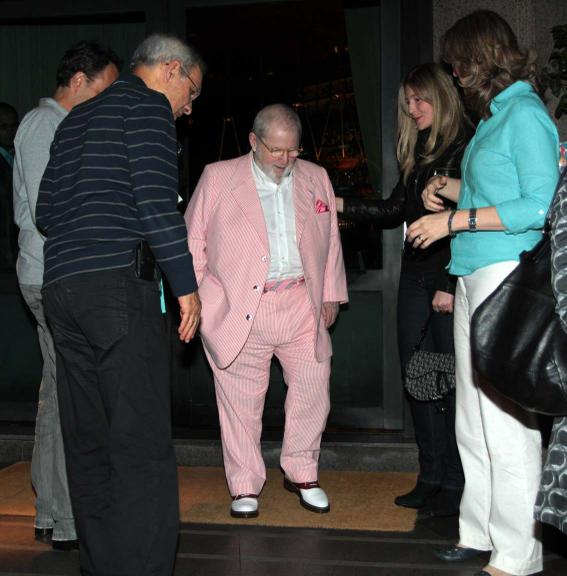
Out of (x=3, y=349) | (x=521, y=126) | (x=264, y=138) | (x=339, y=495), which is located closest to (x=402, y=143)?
(x=264, y=138)

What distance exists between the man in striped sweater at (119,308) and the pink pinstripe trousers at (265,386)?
145cm

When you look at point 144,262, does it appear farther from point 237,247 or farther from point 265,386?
point 265,386

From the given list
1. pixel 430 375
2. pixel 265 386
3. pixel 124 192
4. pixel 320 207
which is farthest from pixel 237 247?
pixel 124 192

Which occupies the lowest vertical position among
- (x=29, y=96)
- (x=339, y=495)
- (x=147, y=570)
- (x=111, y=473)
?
(x=339, y=495)

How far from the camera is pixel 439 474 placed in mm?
4992

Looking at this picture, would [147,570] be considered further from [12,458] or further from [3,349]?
[3,349]

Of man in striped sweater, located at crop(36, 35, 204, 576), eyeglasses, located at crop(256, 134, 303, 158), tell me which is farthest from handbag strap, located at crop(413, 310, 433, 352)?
man in striped sweater, located at crop(36, 35, 204, 576)

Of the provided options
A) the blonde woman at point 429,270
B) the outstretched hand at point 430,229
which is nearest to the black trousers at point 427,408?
the blonde woman at point 429,270

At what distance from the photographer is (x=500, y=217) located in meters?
3.54

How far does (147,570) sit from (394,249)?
2.99 metres

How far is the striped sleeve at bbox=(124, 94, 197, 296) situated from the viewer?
338 centimetres

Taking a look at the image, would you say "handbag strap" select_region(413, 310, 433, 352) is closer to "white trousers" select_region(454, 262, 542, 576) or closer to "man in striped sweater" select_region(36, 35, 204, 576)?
"white trousers" select_region(454, 262, 542, 576)

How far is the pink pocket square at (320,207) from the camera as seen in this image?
5.11m

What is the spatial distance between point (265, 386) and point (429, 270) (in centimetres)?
105
